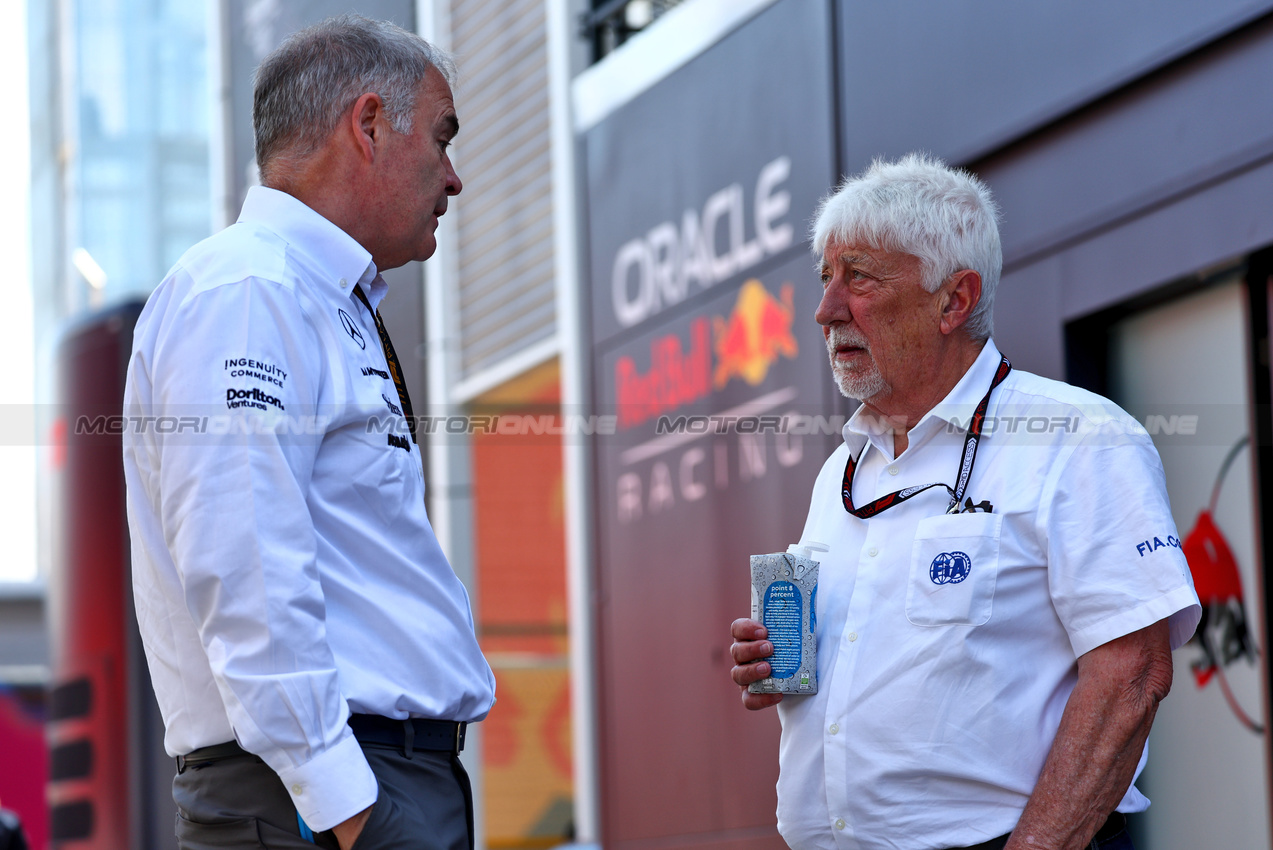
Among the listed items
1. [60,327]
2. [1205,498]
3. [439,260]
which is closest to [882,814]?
A: [1205,498]

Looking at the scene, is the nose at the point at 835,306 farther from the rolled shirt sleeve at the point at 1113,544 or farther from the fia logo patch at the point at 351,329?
the fia logo patch at the point at 351,329

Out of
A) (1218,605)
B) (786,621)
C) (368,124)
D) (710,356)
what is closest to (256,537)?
(368,124)

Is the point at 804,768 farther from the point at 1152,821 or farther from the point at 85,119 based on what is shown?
the point at 85,119

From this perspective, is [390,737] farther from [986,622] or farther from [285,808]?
[986,622]

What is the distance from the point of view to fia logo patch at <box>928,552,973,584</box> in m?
A: 2.67

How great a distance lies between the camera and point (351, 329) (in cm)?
249

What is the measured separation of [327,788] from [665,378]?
5.56 meters

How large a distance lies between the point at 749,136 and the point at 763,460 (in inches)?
58.1

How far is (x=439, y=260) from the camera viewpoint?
1120cm

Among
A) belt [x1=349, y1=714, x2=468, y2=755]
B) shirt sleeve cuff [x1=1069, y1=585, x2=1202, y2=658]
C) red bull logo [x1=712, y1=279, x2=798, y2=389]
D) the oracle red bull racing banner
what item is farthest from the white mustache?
red bull logo [x1=712, y1=279, x2=798, y2=389]

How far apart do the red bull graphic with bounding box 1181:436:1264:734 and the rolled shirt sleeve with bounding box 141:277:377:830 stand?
330 centimetres

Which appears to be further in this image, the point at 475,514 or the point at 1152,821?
the point at 475,514

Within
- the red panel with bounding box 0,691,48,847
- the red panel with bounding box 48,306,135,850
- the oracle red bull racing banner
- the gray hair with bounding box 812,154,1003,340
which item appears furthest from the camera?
the red panel with bounding box 0,691,48,847

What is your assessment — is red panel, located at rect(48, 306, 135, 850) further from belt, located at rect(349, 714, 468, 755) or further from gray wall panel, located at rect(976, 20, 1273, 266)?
belt, located at rect(349, 714, 468, 755)
